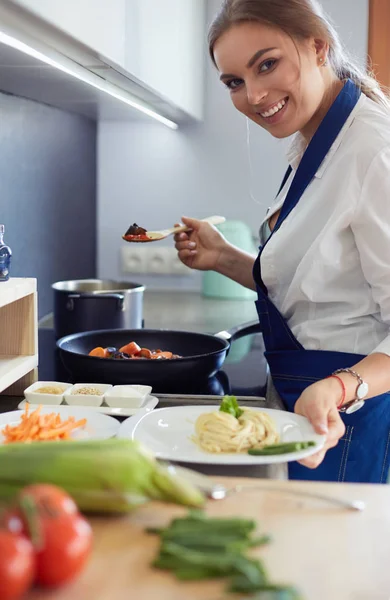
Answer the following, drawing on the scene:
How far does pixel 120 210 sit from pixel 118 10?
155 cm

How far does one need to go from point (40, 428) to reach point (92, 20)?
0.66m

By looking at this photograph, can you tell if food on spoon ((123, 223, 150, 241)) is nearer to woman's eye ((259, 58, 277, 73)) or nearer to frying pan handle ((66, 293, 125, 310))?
frying pan handle ((66, 293, 125, 310))

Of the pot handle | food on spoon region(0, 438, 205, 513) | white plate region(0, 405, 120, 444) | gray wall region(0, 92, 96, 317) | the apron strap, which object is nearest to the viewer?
food on spoon region(0, 438, 205, 513)

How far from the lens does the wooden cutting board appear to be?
68 cm

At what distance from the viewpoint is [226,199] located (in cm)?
301

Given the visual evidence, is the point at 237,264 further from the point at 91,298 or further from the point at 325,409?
the point at 325,409

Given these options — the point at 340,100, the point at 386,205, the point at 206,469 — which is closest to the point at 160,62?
the point at 340,100

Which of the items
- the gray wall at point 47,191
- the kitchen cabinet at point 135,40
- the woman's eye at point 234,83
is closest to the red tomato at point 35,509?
A: the kitchen cabinet at point 135,40

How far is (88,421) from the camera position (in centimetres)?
120

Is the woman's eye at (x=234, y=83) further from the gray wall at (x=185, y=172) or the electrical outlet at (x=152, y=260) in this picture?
the electrical outlet at (x=152, y=260)

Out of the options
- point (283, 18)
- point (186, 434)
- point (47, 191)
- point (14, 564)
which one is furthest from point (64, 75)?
point (14, 564)

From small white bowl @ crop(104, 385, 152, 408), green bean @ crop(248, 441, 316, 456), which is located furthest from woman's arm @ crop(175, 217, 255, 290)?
green bean @ crop(248, 441, 316, 456)

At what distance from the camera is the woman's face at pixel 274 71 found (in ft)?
4.41

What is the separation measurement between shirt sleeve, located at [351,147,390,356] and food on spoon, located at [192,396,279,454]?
29 cm
